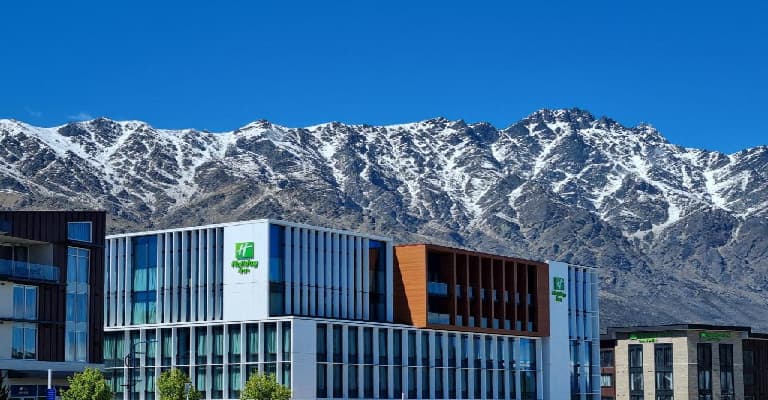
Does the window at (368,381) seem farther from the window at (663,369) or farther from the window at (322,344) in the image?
the window at (663,369)

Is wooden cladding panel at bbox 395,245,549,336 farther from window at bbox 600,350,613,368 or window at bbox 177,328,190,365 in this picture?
window at bbox 600,350,613,368

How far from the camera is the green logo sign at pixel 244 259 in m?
123

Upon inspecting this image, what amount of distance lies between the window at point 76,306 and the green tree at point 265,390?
62.5 ft

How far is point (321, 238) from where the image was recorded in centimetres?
12812

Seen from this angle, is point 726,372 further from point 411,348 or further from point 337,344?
point 337,344

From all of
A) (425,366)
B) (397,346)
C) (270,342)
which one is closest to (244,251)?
(270,342)

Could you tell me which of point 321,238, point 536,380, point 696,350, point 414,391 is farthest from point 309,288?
point 696,350

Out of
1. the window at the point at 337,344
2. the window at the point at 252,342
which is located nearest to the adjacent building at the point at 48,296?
the window at the point at 252,342

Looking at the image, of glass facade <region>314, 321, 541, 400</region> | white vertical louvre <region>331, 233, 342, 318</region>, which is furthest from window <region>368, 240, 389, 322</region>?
white vertical louvre <region>331, 233, 342, 318</region>

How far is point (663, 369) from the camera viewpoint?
607ft

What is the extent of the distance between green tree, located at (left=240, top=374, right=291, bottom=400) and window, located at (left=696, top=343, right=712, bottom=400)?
86542 millimetres

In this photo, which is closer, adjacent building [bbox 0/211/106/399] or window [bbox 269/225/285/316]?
adjacent building [bbox 0/211/106/399]

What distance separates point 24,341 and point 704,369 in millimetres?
115205

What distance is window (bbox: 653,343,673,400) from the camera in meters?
184
